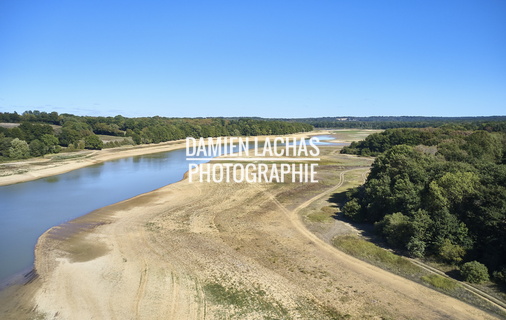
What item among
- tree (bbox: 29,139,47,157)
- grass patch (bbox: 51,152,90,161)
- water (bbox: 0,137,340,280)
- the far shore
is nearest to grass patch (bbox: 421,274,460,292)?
water (bbox: 0,137,340,280)

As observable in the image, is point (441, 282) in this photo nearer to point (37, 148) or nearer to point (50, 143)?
point (37, 148)

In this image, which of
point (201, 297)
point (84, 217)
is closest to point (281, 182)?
point (84, 217)

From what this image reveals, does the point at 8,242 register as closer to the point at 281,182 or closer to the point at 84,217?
the point at 84,217

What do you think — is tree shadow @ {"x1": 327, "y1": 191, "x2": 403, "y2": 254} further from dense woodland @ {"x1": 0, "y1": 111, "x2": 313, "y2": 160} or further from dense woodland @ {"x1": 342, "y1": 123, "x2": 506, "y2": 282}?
dense woodland @ {"x1": 0, "y1": 111, "x2": 313, "y2": 160}

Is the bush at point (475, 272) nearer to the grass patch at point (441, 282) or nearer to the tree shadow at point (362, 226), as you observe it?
the grass patch at point (441, 282)

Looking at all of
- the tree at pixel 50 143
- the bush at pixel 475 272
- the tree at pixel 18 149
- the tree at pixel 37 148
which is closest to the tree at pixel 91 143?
the tree at pixel 50 143

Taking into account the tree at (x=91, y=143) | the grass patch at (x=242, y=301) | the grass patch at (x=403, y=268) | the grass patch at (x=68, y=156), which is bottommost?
the grass patch at (x=242, y=301)
